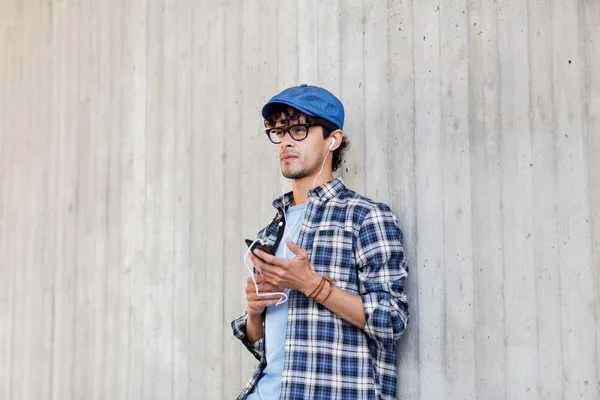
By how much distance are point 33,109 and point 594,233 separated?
322 cm

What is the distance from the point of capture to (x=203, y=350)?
279 centimetres

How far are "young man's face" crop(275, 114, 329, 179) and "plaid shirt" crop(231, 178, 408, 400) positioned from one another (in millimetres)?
145

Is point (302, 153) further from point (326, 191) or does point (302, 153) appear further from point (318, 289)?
point (318, 289)

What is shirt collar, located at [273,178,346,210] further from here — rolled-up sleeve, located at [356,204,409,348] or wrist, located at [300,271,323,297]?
wrist, located at [300,271,323,297]

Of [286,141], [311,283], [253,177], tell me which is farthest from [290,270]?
[253,177]

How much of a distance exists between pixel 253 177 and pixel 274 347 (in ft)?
2.76

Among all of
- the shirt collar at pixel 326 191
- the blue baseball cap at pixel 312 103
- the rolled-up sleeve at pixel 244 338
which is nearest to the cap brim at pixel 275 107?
the blue baseball cap at pixel 312 103

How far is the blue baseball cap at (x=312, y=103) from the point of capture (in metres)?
1.99

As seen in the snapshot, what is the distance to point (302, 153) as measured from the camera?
6.66 feet

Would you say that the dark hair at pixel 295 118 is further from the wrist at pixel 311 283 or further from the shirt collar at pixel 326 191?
the wrist at pixel 311 283

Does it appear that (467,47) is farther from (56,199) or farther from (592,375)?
(56,199)

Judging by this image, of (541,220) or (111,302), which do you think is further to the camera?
(111,302)

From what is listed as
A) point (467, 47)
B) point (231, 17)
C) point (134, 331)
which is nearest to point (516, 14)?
point (467, 47)

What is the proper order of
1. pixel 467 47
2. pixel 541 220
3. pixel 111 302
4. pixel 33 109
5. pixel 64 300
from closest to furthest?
pixel 541 220
pixel 467 47
pixel 111 302
pixel 64 300
pixel 33 109
